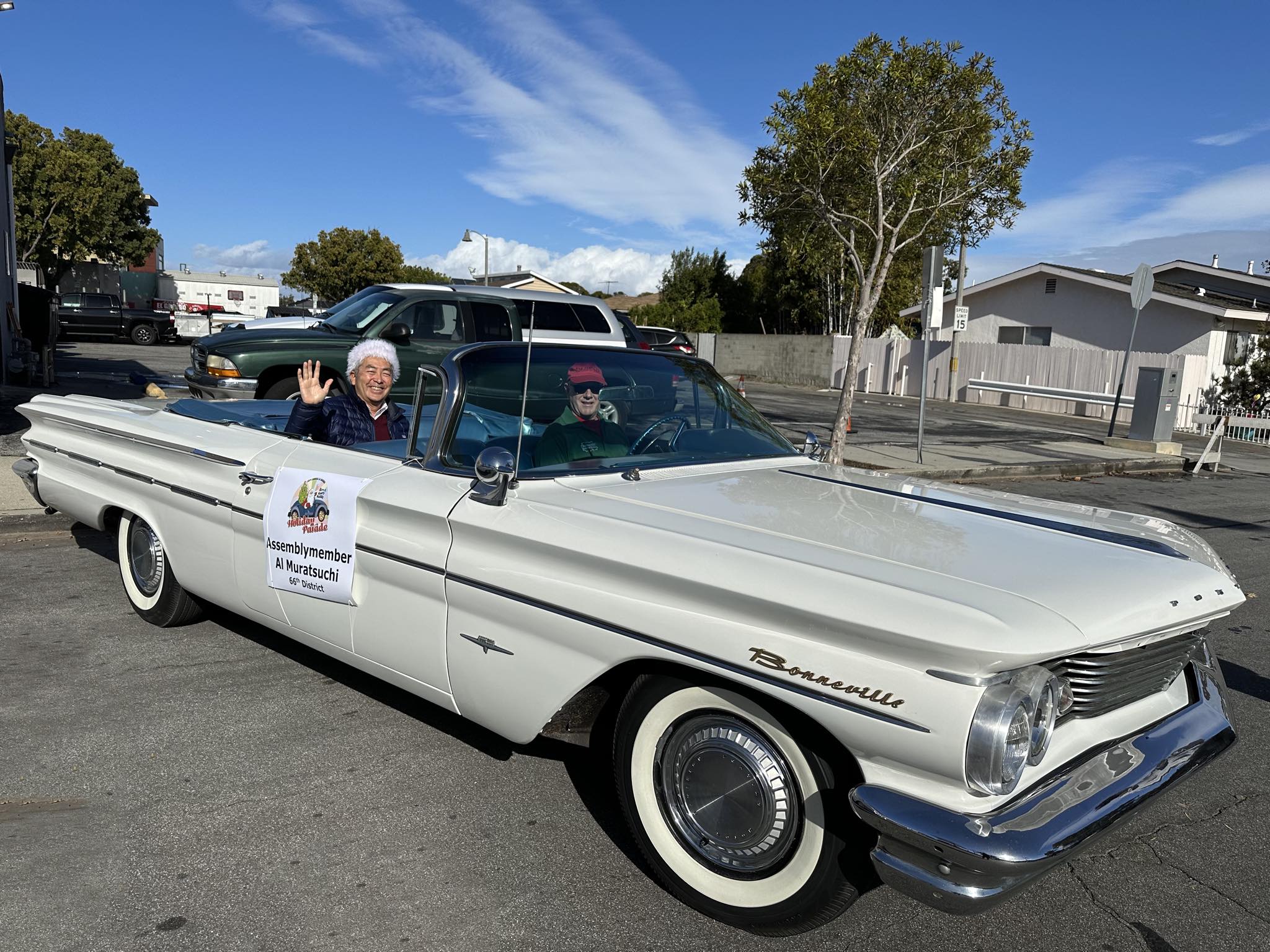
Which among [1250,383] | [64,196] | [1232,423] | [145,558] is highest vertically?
[64,196]

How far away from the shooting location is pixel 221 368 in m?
9.73

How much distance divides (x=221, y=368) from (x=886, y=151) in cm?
853

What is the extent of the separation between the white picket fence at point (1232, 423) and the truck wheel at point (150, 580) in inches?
696

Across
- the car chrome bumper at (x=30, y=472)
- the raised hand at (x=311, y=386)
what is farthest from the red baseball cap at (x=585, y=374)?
the car chrome bumper at (x=30, y=472)

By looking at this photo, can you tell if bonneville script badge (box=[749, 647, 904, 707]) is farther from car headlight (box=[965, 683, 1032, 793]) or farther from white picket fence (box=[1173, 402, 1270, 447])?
white picket fence (box=[1173, 402, 1270, 447])

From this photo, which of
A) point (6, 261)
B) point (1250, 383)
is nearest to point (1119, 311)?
point (1250, 383)

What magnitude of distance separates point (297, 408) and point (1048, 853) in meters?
3.41

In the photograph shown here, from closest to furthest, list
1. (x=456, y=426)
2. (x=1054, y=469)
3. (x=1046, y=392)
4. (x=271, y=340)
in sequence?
(x=456, y=426)
(x=271, y=340)
(x=1054, y=469)
(x=1046, y=392)

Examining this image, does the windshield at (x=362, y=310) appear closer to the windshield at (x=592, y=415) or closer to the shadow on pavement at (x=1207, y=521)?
the windshield at (x=592, y=415)

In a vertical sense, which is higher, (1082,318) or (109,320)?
(1082,318)

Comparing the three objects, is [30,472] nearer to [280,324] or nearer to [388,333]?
[388,333]

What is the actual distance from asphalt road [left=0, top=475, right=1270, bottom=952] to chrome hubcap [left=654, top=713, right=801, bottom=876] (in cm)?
23

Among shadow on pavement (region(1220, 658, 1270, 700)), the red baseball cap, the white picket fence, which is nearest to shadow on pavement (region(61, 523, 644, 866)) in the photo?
the red baseball cap

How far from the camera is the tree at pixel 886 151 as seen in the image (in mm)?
11789
